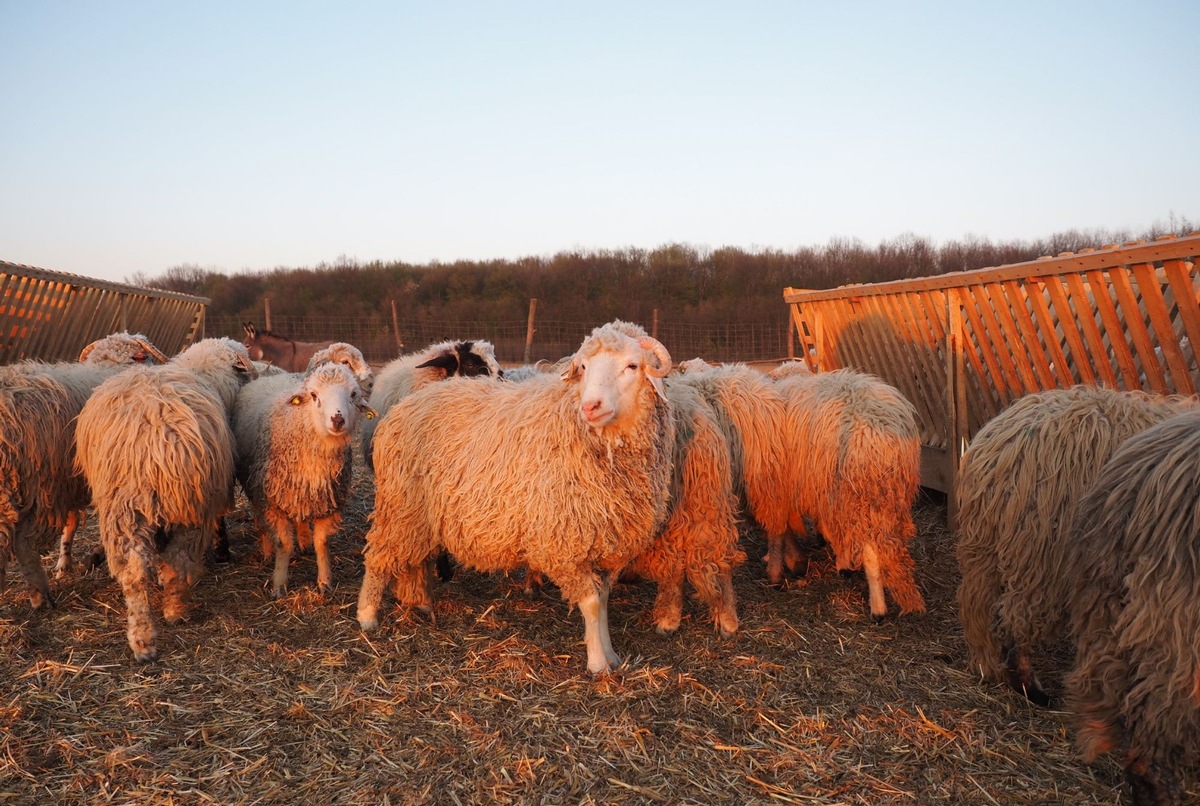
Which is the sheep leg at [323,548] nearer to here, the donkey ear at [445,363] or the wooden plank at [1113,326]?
the donkey ear at [445,363]

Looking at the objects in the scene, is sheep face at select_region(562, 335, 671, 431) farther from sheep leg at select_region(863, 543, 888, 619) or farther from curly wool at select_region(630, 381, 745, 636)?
sheep leg at select_region(863, 543, 888, 619)

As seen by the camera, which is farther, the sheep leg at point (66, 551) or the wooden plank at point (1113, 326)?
the sheep leg at point (66, 551)

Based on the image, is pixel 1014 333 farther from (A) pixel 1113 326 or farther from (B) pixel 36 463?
(B) pixel 36 463

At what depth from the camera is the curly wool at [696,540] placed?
506 cm

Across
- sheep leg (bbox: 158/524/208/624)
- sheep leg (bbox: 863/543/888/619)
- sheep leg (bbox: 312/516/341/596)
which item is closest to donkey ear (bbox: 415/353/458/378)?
sheep leg (bbox: 312/516/341/596)

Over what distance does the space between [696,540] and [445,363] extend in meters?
3.05

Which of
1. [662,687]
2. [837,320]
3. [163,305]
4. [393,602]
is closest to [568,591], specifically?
[662,687]

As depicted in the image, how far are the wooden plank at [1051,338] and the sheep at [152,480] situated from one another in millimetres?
5903

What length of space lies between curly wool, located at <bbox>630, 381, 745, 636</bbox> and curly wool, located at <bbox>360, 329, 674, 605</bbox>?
1.27 ft

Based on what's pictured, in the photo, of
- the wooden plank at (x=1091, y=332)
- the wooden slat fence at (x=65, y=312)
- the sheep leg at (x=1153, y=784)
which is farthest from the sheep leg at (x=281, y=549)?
the wooden plank at (x=1091, y=332)

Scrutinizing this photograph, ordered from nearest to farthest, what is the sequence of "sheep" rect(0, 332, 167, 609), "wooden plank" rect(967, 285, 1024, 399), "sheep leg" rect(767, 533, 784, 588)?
"sheep" rect(0, 332, 167, 609)
"sheep leg" rect(767, 533, 784, 588)
"wooden plank" rect(967, 285, 1024, 399)

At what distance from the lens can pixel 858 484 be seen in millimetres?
5375

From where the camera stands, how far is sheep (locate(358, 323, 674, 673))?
4445mm

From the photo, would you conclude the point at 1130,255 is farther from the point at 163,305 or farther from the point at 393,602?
the point at 163,305
